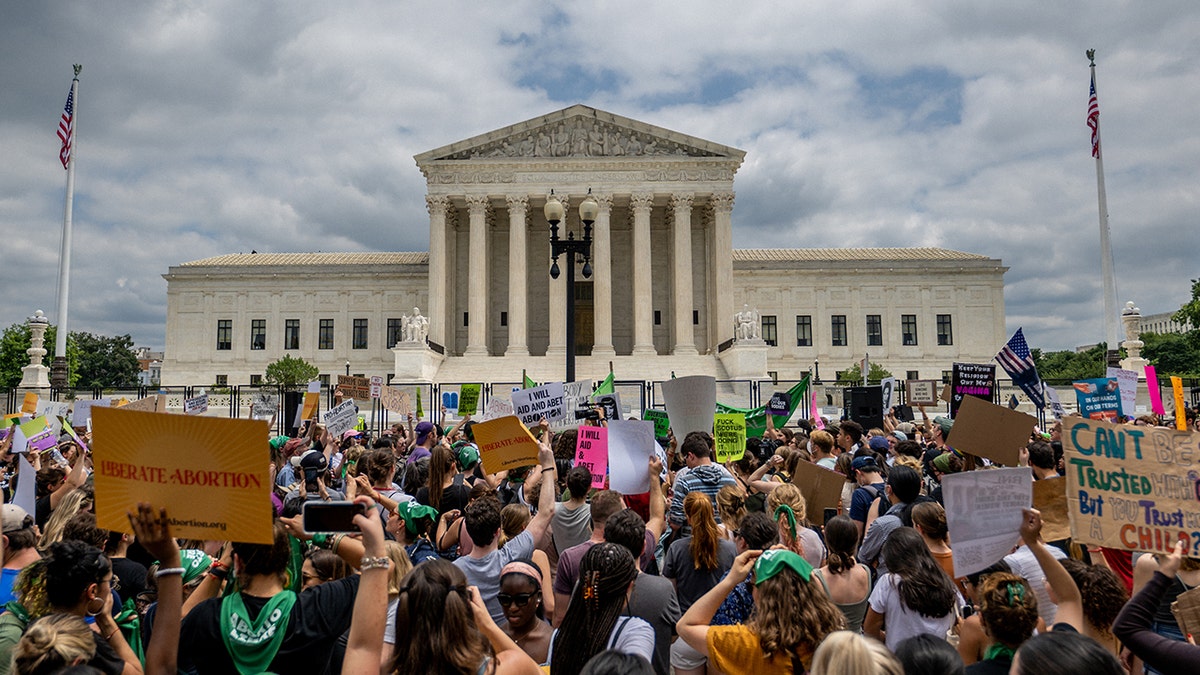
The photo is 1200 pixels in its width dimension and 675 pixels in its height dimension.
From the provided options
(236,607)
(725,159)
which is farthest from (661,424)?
(725,159)

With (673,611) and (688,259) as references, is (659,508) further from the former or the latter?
(688,259)

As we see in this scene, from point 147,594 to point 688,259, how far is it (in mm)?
→ 45172

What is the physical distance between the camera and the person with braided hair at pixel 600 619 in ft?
12.3

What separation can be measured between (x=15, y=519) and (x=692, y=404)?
7.68 meters

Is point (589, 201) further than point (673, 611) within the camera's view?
Yes

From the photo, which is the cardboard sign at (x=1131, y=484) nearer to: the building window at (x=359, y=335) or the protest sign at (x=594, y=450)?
the protest sign at (x=594, y=450)

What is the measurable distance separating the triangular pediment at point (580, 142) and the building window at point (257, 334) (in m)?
19.0

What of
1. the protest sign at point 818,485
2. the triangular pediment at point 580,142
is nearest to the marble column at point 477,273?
the triangular pediment at point 580,142

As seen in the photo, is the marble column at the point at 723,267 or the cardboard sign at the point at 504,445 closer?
the cardboard sign at the point at 504,445

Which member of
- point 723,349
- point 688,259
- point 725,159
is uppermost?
point 725,159

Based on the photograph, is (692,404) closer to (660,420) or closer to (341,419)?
(660,420)

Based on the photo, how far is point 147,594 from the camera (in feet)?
15.9

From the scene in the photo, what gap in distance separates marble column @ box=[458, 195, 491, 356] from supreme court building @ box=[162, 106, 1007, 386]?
0.39 feet

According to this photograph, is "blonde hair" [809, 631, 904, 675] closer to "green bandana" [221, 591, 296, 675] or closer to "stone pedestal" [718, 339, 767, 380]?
"green bandana" [221, 591, 296, 675]
